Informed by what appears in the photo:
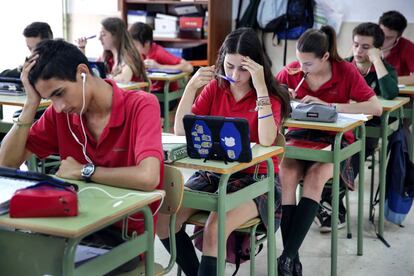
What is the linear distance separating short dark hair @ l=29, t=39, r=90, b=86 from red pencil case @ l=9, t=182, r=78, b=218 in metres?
0.43

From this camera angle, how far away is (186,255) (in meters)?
2.73

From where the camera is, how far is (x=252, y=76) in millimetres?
2809

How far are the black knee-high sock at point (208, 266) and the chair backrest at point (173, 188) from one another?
37 centimetres

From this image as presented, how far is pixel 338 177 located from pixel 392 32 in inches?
83.6

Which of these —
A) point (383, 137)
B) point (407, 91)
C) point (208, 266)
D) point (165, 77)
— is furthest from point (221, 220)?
point (165, 77)

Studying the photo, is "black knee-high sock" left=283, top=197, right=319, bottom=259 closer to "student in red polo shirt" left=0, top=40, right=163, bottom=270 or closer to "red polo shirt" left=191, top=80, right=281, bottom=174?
"red polo shirt" left=191, top=80, right=281, bottom=174

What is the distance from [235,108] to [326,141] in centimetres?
68

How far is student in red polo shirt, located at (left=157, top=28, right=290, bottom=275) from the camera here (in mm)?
2588

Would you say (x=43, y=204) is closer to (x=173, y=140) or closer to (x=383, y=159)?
(x=173, y=140)

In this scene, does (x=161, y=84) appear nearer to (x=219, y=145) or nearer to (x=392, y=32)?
(x=392, y=32)

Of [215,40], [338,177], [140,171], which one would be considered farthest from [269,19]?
[140,171]

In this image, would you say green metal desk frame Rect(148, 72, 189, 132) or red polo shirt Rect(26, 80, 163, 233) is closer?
red polo shirt Rect(26, 80, 163, 233)

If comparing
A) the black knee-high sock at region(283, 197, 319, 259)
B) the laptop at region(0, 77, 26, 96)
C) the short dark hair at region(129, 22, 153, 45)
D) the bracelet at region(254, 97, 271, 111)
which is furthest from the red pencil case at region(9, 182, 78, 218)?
the short dark hair at region(129, 22, 153, 45)

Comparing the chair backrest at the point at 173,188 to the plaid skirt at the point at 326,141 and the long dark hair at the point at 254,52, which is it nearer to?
the long dark hair at the point at 254,52
